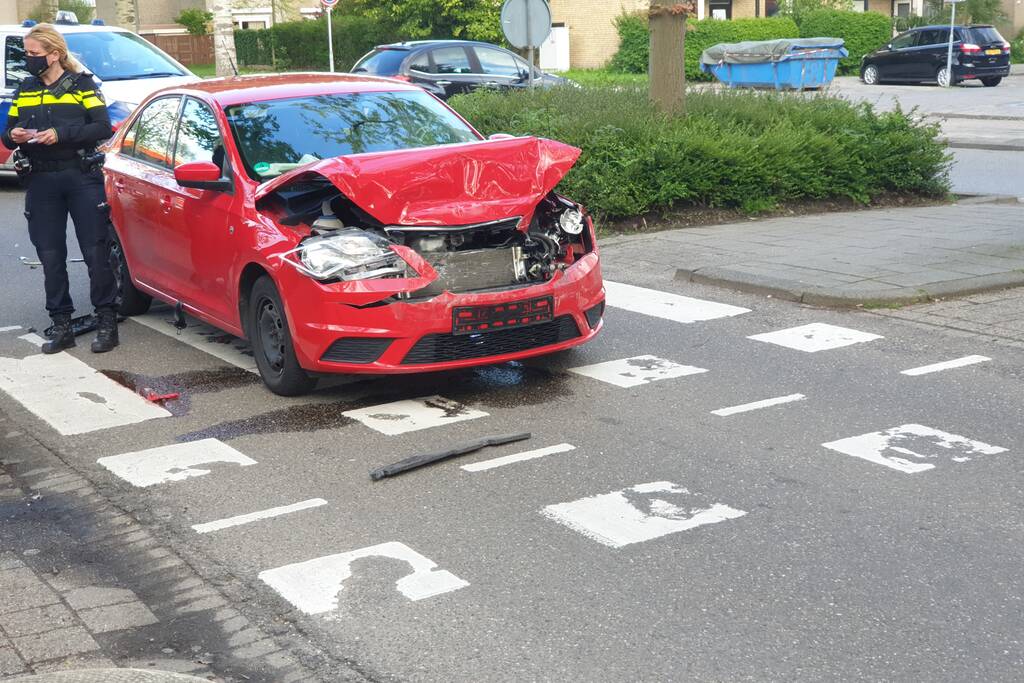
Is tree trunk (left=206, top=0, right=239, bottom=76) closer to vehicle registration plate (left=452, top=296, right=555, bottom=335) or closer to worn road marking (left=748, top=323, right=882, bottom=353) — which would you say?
worn road marking (left=748, top=323, right=882, bottom=353)

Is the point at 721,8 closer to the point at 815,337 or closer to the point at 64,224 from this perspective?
the point at 815,337

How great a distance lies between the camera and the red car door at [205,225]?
24.5 ft

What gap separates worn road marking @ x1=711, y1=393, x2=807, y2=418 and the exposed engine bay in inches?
46.6

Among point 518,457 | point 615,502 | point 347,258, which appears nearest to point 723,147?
point 347,258

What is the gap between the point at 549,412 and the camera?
6.82 meters

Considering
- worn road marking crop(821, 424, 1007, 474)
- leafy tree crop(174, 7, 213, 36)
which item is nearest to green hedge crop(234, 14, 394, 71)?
leafy tree crop(174, 7, 213, 36)

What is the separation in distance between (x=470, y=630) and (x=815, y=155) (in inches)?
406

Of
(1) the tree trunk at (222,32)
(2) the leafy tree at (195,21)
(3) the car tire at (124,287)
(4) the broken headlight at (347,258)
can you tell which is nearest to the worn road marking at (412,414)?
(4) the broken headlight at (347,258)

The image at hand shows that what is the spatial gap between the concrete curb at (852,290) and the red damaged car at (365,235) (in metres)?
2.29

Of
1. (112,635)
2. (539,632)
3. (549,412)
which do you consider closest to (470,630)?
(539,632)

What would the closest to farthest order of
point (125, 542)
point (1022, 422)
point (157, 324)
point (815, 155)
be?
point (125, 542) → point (1022, 422) → point (157, 324) → point (815, 155)

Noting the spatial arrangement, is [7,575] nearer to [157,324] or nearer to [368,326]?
[368,326]

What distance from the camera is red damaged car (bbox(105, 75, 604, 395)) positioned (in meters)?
6.77

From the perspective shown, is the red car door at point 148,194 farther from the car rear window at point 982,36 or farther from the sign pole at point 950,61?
the car rear window at point 982,36
